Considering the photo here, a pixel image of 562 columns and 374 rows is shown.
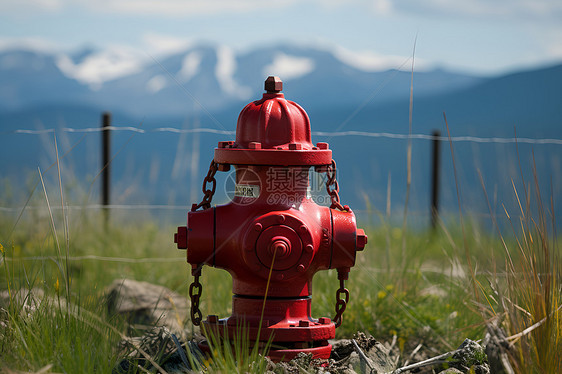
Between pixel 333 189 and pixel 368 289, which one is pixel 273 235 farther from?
pixel 368 289

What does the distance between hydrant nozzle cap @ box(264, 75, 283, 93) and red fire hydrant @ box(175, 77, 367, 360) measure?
0.36ft

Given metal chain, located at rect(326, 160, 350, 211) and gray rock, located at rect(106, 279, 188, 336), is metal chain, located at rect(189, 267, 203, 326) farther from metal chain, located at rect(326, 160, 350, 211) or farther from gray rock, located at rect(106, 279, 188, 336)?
gray rock, located at rect(106, 279, 188, 336)

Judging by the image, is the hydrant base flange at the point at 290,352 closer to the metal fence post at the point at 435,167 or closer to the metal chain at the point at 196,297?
the metal chain at the point at 196,297

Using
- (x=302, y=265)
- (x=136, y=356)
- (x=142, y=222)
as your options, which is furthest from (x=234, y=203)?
(x=142, y=222)

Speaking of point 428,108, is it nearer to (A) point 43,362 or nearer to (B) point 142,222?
(B) point 142,222

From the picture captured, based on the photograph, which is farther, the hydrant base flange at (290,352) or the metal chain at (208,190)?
the metal chain at (208,190)

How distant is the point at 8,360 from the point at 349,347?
142cm

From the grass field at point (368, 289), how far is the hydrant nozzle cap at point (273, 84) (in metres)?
1.01

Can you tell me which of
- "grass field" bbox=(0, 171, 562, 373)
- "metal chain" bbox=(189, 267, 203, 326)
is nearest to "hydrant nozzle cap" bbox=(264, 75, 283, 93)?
"metal chain" bbox=(189, 267, 203, 326)

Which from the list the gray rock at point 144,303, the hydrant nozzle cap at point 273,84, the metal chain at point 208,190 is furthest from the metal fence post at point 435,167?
the metal chain at point 208,190

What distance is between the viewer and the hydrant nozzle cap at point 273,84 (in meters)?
2.65

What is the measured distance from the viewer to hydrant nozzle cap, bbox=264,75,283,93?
2.65m

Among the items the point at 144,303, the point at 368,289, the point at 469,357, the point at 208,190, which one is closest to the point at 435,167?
the point at 368,289

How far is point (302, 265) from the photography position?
2.40 m
